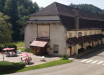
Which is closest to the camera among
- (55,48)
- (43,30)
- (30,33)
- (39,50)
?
(39,50)

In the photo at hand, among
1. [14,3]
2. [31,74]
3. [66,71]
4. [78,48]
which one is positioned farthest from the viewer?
[14,3]

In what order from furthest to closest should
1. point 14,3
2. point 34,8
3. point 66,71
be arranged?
point 34,8 < point 14,3 < point 66,71

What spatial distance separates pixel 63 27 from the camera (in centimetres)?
3225

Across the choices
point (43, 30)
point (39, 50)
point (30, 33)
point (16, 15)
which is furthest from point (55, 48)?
point (16, 15)

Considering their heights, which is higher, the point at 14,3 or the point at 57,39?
the point at 14,3

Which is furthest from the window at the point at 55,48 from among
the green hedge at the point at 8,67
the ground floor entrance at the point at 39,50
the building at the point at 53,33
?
the green hedge at the point at 8,67

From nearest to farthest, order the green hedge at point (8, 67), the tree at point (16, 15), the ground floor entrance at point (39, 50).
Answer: the green hedge at point (8, 67)
the ground floor entrance at point (39, 50)
the tree at point (16, 15)

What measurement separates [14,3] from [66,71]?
9681cm

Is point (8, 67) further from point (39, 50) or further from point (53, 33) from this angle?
point (53, 33)

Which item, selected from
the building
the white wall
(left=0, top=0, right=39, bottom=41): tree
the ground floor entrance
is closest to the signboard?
the building

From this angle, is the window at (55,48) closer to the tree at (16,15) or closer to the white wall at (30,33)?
the white wall at (30,33)

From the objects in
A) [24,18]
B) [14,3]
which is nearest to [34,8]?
[14,3]

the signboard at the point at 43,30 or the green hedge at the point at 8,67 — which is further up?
the signboard at the point at 43,30

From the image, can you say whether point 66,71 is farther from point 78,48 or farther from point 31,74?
point 78,48
